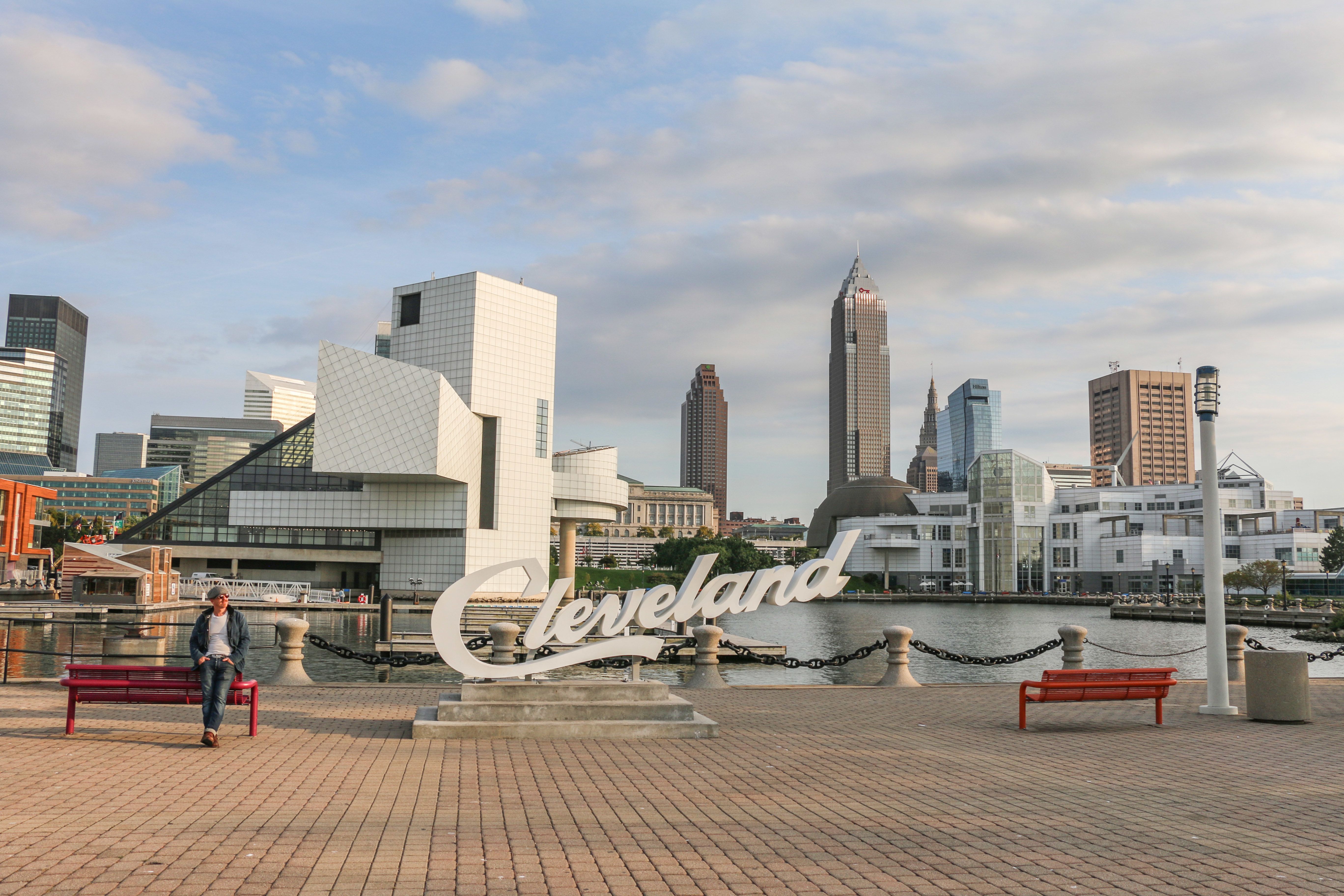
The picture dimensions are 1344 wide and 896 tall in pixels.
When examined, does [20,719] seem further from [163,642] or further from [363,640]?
[363,640]

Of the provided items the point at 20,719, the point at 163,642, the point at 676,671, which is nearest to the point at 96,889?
the point at 20,719

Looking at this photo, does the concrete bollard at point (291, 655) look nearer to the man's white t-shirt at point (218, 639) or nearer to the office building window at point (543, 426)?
the man's white t-shirt at point (218, 639)

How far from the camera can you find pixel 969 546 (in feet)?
437

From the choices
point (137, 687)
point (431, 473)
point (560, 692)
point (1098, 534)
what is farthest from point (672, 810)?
point (1098, 534)

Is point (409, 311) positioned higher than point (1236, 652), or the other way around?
point (409, 311)

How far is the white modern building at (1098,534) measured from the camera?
11831 cm

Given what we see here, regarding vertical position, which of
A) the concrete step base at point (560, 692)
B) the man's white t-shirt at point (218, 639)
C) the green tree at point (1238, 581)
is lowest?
the concrete step base at point (560, 692)

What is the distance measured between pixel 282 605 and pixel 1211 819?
69.0 m

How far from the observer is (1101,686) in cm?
1543

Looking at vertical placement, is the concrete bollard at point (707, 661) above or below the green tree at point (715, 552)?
below

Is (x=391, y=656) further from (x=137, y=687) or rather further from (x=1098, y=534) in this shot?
(x=1098, y=534)

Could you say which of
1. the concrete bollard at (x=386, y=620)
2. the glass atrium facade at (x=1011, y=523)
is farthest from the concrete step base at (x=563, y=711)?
the glass atrium facade at (x=1011, y=523)

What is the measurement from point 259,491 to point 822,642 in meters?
51.2

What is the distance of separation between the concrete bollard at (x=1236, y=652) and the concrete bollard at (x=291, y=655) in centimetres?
1836
